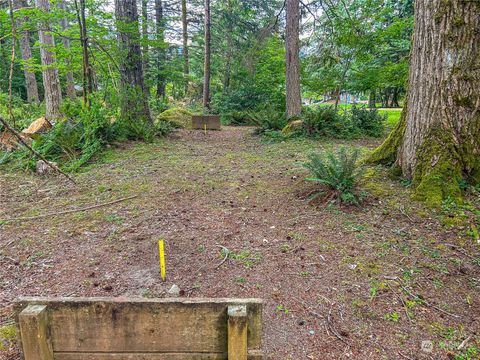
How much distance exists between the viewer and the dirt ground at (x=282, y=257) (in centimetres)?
210

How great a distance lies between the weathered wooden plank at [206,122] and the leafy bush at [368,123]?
4503 millimetres

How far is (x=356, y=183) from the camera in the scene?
3887mm

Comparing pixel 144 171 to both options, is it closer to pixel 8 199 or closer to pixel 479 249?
pixel 8 199

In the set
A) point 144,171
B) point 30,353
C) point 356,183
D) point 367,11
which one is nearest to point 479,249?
point 356,183

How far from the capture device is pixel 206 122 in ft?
37.7

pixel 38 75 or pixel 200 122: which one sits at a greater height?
pixel 38 75

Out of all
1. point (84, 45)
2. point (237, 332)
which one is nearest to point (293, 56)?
point (84, 45)

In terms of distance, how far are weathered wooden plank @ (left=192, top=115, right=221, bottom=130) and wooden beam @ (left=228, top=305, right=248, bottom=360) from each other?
10.3 meters

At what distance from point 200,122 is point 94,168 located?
6080 mm

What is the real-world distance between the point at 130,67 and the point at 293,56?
4.54m

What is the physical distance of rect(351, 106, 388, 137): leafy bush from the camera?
8.98 m

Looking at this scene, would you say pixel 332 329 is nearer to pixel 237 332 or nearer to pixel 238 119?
pixel 237 332

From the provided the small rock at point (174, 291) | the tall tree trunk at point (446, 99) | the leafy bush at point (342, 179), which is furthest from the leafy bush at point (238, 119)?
the small rock at point (174, 291)

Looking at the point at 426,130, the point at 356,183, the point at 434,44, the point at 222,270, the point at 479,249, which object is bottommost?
the point at 222,270
